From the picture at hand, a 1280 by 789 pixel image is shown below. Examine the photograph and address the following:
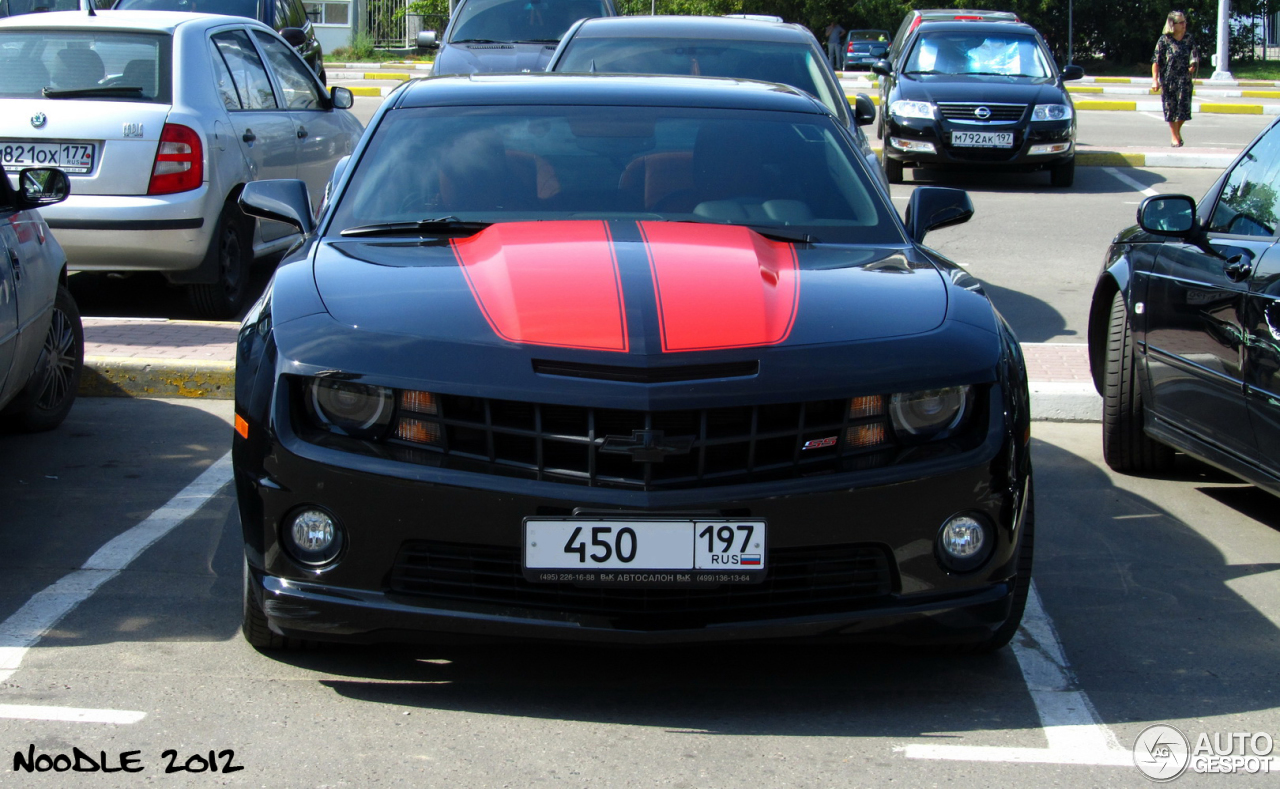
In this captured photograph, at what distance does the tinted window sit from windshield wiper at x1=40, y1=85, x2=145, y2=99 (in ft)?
17.6

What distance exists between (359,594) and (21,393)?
10.4ft

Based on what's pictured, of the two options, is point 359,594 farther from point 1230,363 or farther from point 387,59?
point 387,59

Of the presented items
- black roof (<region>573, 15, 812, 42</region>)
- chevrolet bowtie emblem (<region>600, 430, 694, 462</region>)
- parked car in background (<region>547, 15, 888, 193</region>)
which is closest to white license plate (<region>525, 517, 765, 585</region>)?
chevrolet bowtie emblem (<region>600, 430, 694, 462</region>)

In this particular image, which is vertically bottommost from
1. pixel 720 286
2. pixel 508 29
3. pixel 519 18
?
pixel 720 286

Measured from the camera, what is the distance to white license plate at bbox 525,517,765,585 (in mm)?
3148

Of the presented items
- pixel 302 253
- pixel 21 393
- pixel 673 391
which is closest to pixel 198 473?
pixel 21 393

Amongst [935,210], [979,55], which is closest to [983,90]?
[979,55]

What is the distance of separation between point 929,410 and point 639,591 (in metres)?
0.80

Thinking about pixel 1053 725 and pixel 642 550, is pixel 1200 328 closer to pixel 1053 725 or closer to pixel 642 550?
pixel 1053 725

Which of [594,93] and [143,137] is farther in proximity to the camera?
[143,137]

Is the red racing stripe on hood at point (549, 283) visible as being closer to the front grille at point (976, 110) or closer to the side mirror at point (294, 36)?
the front grille at point (976, 110)

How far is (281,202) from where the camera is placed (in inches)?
177

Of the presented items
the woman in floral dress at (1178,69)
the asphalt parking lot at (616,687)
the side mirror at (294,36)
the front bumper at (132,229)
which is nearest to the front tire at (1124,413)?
the asphalt parking lot at (616,687)

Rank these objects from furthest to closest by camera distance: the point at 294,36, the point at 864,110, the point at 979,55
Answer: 1. the point at 979,55
2. the point at 294,36
3. the point at 864,110
